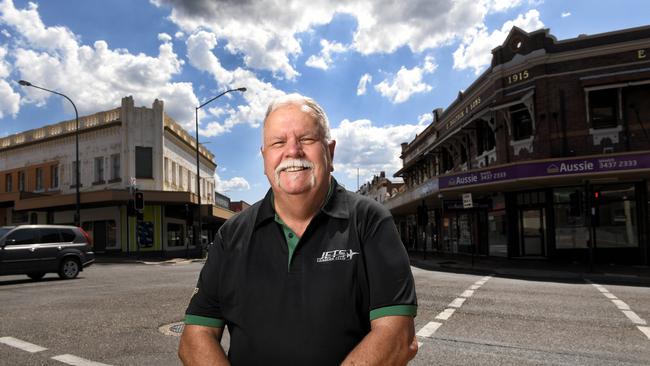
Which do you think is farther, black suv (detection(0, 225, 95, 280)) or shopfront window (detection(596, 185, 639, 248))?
shopfront window (detection(596, 185, 639, 248))

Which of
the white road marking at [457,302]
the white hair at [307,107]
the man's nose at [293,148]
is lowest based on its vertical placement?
the white road marking at [457,302]

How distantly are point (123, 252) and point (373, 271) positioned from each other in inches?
1242

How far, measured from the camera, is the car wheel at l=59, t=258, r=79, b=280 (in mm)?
14773

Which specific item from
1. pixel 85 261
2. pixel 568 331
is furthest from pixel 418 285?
pixel 85 261

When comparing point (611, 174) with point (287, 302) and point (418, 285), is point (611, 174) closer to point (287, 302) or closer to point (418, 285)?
point (418, 285)

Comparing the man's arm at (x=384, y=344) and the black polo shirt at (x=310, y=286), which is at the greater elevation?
the black polo shirt at (x=310, y=286)

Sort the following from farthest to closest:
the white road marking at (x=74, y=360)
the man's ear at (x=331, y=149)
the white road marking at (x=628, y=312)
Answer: the white road marking at (x=628, y=312), the white road marking at (x=74, y=360), the man's ear at (x=331, y=149)

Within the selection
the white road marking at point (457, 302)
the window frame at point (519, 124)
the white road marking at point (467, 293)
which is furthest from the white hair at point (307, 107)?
the window frame at point (519, 124)

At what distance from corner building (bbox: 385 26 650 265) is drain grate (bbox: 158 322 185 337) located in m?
14.9

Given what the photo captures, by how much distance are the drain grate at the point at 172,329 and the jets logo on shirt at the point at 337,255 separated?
510 centimetres

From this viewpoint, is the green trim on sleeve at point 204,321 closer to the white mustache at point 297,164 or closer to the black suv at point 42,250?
the white mustache at point 297,164

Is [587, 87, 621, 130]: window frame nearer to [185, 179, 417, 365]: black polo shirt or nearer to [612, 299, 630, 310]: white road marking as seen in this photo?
[612, 299, 630, 310]: white road marking

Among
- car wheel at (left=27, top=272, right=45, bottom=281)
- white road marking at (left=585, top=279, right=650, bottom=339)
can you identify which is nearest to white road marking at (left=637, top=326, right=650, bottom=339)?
white road marking at (left=585, top=279, right=650, bottom=339)

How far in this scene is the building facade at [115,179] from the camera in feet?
99.8
